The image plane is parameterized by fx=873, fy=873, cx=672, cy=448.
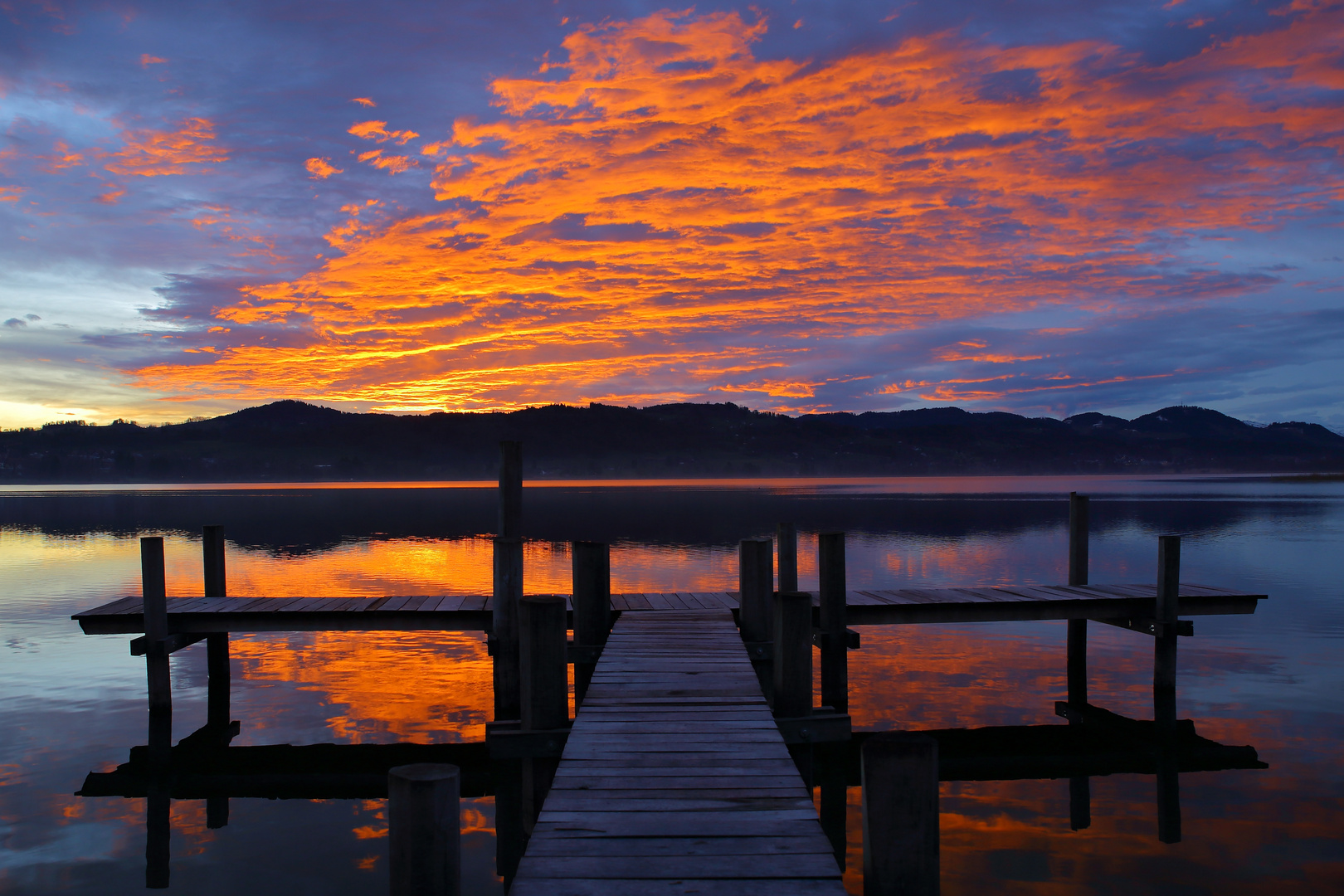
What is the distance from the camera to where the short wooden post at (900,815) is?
4527mm

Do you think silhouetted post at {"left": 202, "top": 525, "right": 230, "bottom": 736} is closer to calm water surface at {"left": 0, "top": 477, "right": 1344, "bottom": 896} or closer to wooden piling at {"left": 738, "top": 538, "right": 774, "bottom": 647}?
calm water surface at {"left": 0, "top": 477, "right": 1344, "bottom": 896}

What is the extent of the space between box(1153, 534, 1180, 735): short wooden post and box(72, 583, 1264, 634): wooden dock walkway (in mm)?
245

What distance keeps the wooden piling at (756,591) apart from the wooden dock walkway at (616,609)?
84 cm

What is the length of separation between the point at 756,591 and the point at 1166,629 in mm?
6693

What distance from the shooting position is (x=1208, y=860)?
8.48 metres

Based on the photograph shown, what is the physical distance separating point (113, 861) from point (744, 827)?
7.04m

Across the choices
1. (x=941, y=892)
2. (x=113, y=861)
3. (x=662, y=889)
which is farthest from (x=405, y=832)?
(x=113, y=861)

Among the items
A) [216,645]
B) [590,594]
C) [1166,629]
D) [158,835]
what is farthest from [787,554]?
[216,645]

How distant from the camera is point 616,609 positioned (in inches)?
485

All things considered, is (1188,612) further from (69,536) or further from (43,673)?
(69,536)

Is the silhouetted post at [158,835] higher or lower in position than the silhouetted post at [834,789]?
higher

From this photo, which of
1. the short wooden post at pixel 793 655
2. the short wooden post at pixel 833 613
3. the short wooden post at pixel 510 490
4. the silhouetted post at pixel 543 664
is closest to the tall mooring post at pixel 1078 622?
the short wooden post at pixel 833 613

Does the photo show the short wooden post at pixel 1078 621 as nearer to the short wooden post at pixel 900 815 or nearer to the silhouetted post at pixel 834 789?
the silhouetted post at pixel 834 789

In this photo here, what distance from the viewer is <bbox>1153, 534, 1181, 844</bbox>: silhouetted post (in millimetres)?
11727
